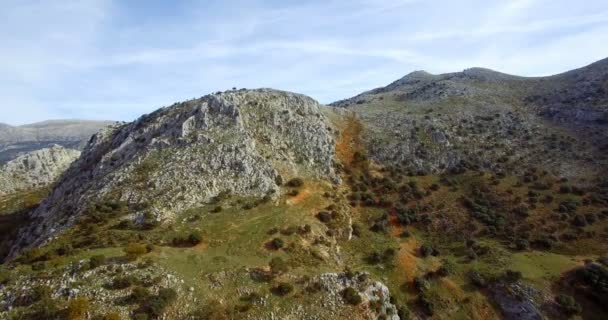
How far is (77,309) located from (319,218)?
3661 cm

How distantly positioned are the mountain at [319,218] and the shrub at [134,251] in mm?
164

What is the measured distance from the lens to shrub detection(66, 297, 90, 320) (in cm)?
3703

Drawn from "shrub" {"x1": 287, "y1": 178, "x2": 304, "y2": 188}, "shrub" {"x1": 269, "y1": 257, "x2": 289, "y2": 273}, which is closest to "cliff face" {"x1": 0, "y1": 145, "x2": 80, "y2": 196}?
"shrub" {"x1": 287, "y1": 178, "x2": 304, "y2": 188}

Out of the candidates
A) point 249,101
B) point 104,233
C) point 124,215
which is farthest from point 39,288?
point 249,101

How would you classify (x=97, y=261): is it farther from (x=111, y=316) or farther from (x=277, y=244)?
(x=277, y=244)

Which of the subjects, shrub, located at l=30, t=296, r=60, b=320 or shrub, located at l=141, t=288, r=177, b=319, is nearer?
shrub, located at l=30, t=296, r=60, b=320

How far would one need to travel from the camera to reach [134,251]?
155ft

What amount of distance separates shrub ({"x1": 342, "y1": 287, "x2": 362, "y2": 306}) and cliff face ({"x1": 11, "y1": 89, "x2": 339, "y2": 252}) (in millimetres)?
25686

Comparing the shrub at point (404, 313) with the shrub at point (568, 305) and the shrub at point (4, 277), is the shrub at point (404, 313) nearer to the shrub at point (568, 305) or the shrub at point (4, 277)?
the shrub at point (568, 305)

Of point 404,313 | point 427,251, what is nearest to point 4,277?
point 404,313

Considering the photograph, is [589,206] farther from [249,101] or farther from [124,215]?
[124,215]

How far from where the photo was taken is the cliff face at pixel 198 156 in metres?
66.3

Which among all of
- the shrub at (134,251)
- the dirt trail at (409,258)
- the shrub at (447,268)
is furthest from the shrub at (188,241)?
the shrub at (447,268)

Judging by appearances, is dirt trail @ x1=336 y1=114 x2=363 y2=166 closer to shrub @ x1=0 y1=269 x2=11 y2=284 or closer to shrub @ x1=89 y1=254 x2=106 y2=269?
shrub @ x1=89 y1=254 x2=106 y2=269
